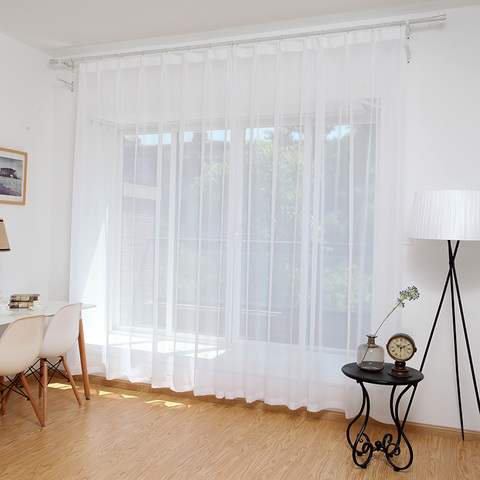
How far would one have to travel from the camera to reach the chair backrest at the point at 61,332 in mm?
3301

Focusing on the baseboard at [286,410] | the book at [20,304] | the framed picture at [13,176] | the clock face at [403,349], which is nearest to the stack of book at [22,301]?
the book at [20,304]

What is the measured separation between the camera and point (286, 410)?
347 cm

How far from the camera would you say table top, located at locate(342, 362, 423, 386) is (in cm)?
261

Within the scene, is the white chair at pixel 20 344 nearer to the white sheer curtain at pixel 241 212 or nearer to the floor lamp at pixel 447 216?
the white sheer curtain at pixel 241 212

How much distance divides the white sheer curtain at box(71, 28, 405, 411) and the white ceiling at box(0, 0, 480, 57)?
5.7 inches

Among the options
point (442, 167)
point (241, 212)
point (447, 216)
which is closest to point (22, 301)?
point (241, 212)

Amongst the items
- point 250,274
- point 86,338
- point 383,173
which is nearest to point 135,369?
point 86,338

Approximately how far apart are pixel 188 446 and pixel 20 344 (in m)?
1.19

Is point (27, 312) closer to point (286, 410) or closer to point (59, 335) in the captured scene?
point (59, 335)

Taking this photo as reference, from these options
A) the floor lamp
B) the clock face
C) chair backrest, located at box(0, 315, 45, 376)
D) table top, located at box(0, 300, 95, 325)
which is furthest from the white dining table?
the floor lamp

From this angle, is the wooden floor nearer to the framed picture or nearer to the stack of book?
the stack of book

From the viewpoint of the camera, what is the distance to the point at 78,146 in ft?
13.1

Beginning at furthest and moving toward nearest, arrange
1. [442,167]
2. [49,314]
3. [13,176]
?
[13,176] < [49,314] < [442,167]

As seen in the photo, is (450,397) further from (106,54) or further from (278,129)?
(106,54)
